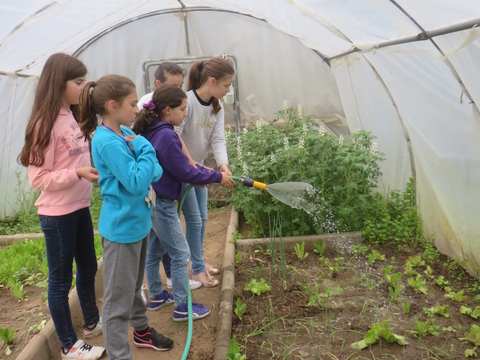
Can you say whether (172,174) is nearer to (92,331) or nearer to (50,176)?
(50,176)

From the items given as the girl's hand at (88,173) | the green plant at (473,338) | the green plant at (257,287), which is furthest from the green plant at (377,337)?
the girl's hand at (88,173)

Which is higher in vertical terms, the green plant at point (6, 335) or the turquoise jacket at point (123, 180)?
the turquoise jacket at point (123, 180)

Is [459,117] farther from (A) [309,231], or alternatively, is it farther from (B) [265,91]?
(B) [265,91]

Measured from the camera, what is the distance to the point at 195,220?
130 inches

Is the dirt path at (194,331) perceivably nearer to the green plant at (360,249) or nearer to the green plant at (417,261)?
the green plant at (360,249)

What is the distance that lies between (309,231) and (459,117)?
187 cm

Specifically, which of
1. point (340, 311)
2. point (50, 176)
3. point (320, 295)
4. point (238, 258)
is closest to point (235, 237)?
point (238, 258)

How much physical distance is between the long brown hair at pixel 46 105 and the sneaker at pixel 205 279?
1694mm

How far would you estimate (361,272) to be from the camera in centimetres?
374

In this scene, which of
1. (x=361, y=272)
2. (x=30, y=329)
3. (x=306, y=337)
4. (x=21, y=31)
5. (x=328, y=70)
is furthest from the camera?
(x=328, y=70)

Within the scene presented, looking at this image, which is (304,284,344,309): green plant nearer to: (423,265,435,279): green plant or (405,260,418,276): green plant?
(405,260,418,276): green plant

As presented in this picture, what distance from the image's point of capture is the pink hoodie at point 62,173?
8.00 ft

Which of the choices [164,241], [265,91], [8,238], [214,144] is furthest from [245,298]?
[265,91]

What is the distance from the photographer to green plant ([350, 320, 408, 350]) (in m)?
2.64
